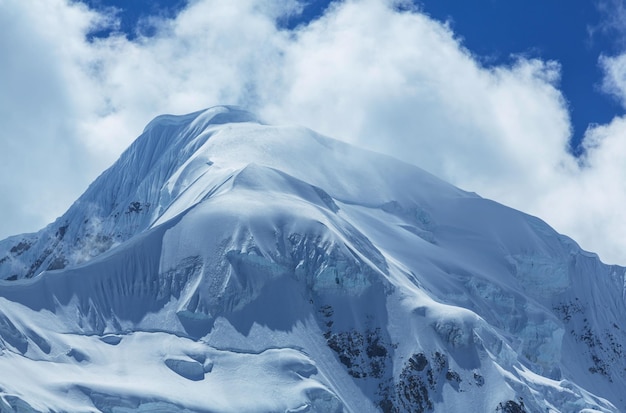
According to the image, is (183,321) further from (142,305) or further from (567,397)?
(567,397)

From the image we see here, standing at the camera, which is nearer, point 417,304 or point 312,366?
point 312,366

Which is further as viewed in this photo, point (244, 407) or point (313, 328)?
point (313, 328)

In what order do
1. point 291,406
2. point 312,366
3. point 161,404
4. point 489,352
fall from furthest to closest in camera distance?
point 489,352 → point 312,366 → point 291,406 → point 161,404

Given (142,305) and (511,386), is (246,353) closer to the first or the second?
(142,305)

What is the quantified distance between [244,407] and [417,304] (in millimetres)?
40075

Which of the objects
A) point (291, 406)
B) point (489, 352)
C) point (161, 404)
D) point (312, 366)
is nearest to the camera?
point (161, 404)

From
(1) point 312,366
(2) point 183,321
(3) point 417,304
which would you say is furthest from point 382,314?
(2) point 183,321

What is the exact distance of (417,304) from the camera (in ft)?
645

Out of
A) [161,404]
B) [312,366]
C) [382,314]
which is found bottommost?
[161,404]

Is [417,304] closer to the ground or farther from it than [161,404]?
farther from it

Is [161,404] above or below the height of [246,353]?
below

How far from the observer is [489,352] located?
194 meters

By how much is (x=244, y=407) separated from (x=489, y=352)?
4489 cm

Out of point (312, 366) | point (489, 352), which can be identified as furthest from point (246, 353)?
point (489, 352)
